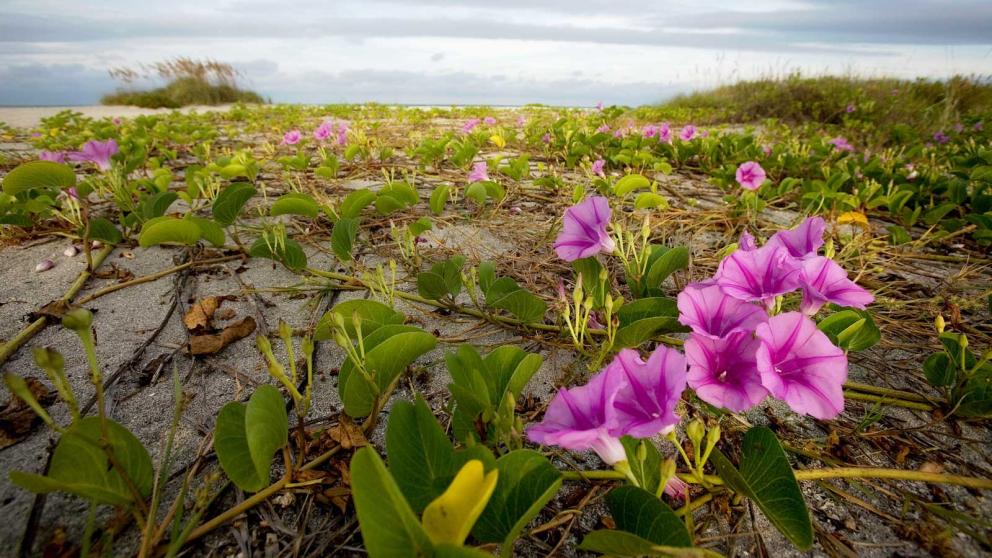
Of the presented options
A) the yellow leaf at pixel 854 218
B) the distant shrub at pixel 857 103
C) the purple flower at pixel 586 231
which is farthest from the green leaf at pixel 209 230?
the distant shrub at pixel 857 103

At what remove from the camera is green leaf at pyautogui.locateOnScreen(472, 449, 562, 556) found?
75 centimetres

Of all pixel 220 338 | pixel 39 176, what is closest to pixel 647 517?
pixel 220 338

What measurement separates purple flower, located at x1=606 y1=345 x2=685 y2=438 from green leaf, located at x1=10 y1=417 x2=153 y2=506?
0.84 meters

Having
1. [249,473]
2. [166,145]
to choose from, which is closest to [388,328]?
[249,473]

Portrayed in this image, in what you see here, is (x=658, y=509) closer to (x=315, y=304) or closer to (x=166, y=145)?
(x=315, y=304)

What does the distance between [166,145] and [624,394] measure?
574 centimetres

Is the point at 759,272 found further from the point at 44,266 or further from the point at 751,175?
the point at 44,266

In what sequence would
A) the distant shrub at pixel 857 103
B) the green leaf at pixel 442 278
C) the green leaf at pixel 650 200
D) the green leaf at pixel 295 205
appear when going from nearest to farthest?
the green leaf at pixel 442 278
the green leaf at pixel 295 205
the green leaf at pixel 650 200
the distant shrub at pixel 857 103

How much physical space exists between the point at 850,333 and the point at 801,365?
32 centimetres

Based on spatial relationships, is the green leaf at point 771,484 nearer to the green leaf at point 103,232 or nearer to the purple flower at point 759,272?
the purple flower at point 759,272

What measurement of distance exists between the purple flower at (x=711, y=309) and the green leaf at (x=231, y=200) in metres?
1.50

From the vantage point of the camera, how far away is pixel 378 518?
600mm

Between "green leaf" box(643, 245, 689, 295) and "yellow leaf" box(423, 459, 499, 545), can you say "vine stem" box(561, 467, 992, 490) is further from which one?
"green leaf" box(643, 245, 689, 295)

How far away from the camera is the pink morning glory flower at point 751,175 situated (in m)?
2.65
